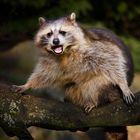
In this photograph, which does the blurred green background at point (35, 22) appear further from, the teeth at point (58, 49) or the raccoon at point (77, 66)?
the teeth at point (58, 49)

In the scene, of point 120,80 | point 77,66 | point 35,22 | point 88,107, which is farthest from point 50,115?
point 35,22

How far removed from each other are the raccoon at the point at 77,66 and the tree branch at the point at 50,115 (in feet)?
0.60

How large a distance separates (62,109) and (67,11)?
4905 mm

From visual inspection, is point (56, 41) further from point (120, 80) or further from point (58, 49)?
point (120, 80)

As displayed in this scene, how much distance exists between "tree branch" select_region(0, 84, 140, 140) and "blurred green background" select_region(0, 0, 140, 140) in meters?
2.39

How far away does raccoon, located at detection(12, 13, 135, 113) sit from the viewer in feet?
16.4

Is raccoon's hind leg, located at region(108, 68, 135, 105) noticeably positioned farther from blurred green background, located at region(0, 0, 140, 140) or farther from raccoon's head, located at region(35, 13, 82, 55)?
blurred green background, located at region(0, 0, 140, 140)

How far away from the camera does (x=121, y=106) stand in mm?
4695

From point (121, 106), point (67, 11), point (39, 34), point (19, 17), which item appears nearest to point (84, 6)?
point (67, 11)

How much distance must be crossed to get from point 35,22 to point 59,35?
4382 mm

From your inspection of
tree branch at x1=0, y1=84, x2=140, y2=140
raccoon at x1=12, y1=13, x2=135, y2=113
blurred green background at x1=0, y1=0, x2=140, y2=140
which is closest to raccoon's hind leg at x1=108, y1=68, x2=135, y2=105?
raccoon at x1=12, y1=13, x2=135, y2=113

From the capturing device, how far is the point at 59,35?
506cm

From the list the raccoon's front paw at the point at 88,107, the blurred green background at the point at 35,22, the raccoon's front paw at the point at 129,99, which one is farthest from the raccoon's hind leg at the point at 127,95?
the blurred green background at the point at 35,22

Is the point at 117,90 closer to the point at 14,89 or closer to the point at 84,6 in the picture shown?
the point at 14,89
